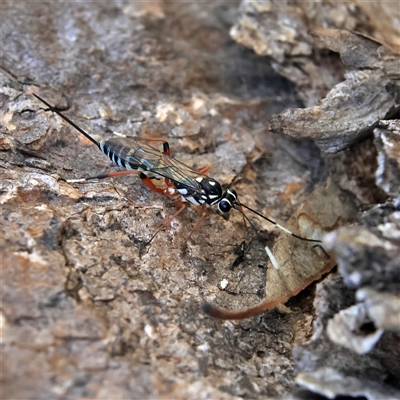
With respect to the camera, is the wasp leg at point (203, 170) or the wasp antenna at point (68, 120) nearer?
the wasp antenna at point (68, 120)

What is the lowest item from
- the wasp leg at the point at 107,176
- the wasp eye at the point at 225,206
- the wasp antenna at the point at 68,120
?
the wasp leg at the point at 107,176

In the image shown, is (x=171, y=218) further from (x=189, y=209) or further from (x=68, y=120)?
(x=68, y=120)

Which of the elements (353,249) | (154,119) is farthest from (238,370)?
(154,119)

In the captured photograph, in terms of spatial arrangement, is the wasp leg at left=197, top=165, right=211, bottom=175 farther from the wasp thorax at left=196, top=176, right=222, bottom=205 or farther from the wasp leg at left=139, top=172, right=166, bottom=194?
the wasp leg at left=139, top=172, right=166, bottom=194

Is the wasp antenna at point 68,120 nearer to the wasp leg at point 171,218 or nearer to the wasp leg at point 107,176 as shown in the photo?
the wasp leg at point 107,176

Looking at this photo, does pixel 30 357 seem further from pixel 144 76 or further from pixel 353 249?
pixel 144 76

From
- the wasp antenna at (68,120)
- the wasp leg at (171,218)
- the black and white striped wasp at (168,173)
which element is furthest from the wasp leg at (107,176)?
the wasp leg at (171,218)

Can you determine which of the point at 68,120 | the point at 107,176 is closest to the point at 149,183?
the point at 107,176
